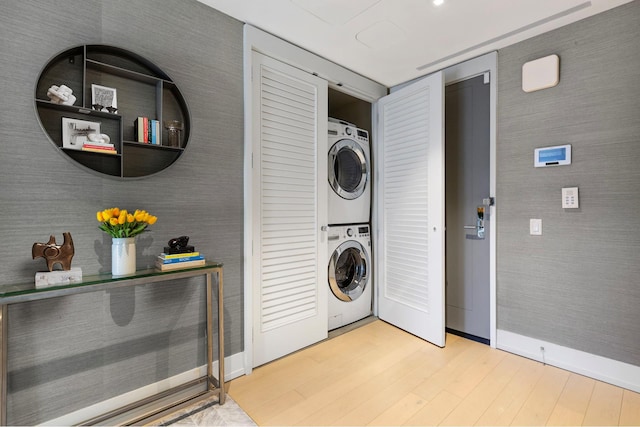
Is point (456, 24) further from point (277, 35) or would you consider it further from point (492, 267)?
point (492, 267)

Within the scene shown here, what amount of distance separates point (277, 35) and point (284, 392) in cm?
240

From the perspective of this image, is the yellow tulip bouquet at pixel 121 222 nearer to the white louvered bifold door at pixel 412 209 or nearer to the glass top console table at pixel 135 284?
the glass top console table at pixel 135 284

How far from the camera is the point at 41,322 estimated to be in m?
1.37

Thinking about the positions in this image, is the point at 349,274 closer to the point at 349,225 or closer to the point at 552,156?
the point at 349,225

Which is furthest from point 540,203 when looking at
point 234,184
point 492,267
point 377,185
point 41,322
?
point 41,322

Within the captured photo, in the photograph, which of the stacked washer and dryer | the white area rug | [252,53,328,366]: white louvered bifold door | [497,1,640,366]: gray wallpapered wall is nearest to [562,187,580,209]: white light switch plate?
[497,1,640,366]: gray wallpapered wall

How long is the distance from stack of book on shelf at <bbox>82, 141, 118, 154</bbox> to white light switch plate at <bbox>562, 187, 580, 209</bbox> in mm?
2747

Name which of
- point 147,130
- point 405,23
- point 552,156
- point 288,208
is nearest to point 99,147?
point 147,130

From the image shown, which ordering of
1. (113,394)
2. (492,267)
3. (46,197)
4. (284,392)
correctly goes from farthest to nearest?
(492,267)
(284,392)
(113,394)
(46,197)

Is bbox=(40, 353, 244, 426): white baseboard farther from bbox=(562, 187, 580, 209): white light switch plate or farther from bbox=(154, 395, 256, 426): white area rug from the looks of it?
bbox=(562, 187, 580, 209): white light switch plate

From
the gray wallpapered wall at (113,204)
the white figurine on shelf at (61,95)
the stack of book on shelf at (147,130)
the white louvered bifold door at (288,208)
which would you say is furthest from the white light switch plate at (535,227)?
the white figurine on shelf at (61,95)

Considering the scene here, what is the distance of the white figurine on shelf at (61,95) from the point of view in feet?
4.43

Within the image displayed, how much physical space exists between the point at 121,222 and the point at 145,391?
3.22 feet

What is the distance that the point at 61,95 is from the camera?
1.36 meters
